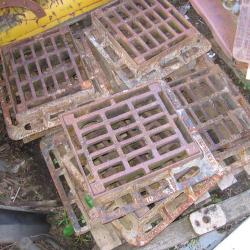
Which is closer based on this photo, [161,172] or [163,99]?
[161,172]

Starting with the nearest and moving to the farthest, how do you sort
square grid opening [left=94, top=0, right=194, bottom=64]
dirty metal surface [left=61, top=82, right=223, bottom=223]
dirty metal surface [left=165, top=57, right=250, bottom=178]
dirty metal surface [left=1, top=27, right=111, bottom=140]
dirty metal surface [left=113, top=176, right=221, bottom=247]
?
dirty metal surface [left=61, top=82, right=223, bottom=223]
dirty metal surface [left=113, top=176, right=221, bottom=247]
dirty metal surface [left=165, top=57, right=250, bottom=178]
dirty metal surface [left=1, top=27, right=111, bottom=140]
square grid opening [left=94, top=0, right=194, bottom=64]

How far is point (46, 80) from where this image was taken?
3.94 m

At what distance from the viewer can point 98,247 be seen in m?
3.67

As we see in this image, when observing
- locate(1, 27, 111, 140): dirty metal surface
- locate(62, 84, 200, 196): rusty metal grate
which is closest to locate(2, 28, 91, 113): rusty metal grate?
→ locate(1, 27, 111, 140): dirty metal surface

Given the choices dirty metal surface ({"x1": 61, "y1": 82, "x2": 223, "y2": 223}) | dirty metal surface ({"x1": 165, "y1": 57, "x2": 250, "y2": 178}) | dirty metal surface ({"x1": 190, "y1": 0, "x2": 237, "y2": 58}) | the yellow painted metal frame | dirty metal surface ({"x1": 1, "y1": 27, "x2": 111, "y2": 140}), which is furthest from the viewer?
dirty metal surface ({"x1": 190, "y1": 0, "x2": 237, "y2": 58})

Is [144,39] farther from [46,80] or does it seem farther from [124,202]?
[124,202]

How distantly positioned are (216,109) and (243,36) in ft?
2.55

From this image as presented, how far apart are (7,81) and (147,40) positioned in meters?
1.40

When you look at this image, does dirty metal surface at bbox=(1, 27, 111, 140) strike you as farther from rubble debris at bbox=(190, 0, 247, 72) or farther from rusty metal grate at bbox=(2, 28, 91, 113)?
rubble debris at bbox=(190, 0, 247, 72)

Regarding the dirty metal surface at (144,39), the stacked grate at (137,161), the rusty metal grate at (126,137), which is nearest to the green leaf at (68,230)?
the stacked grate at (137,161)

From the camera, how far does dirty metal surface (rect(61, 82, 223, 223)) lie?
3.13 metres

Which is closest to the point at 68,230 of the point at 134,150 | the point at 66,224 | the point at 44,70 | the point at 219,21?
the point at 66,224

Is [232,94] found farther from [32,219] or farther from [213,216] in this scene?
[32,219]

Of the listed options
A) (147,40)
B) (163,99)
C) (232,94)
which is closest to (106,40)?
(147,40)
